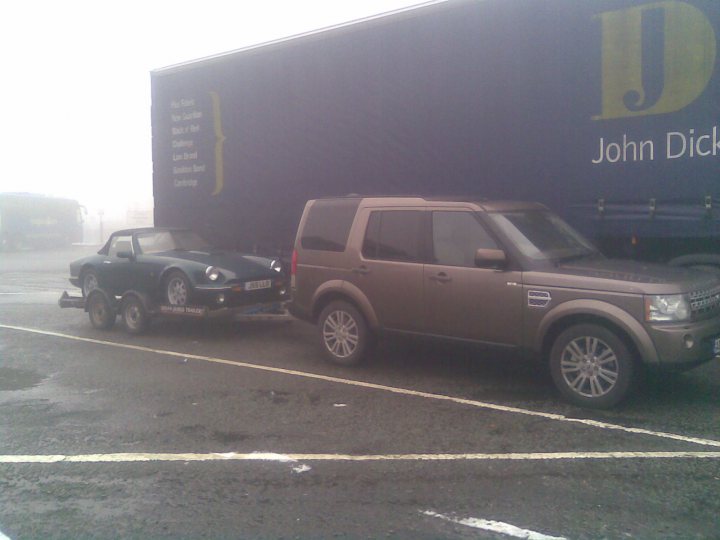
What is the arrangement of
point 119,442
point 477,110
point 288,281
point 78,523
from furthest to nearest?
point 288,281 → point 477,110 → point 119,442 → point 78,523

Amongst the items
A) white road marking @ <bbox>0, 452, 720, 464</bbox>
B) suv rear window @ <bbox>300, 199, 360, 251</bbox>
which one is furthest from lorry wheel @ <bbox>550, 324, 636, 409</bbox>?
suv rear window @ <bbox>300, 199, 360, 251</bbox>

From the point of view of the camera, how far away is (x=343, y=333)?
7.84m

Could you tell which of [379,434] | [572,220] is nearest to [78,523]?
[379,434]

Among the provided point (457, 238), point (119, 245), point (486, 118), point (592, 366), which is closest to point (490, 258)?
point (457, 238)

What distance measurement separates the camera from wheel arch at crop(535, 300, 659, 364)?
18.8 feet

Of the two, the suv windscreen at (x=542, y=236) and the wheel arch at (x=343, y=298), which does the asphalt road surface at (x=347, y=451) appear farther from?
the suv windscreen at (x=542, y=236)

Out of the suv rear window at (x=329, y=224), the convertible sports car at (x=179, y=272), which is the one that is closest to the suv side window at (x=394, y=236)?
the suv rear window at (x=329, y=224)

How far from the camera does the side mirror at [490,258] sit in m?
6.38

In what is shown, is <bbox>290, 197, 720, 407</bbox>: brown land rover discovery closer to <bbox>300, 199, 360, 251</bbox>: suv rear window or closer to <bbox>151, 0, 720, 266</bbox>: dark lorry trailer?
<bbox>300, 199, 360, 251</bbox>: suv rear window

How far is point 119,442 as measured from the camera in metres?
5.61

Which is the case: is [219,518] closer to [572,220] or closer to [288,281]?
[572,220]

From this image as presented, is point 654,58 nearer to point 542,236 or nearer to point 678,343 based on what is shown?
point 542,236

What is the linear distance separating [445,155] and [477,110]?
0.68m

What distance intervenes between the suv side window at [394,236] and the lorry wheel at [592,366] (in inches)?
70.6
